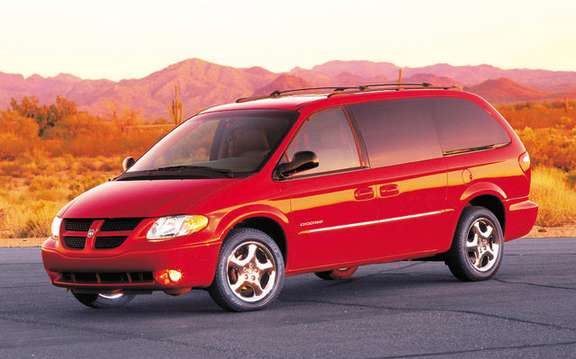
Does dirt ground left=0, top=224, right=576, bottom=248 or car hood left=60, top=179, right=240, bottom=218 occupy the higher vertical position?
car hood left=60, top=179, right=240, bottom=218

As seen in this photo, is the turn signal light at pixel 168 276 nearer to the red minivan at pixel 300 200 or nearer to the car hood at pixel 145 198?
the red minivan at pixel 300 200

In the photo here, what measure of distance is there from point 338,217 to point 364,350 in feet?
8.97

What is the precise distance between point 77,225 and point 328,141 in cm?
244

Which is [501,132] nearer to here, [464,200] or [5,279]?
[464,200]

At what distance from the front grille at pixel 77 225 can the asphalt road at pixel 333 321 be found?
30.9 inches

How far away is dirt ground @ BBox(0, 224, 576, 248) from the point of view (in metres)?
21.8

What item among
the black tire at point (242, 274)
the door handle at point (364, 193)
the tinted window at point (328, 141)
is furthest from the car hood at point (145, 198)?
the door handle at point (364, 193)

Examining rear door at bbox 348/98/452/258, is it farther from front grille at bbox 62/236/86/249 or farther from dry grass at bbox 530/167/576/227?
dry grass at bbox 530/167/576/227

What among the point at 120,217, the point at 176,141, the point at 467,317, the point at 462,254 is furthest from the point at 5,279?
the point at 467,317

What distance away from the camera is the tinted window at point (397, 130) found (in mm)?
11656

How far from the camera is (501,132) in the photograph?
43.1 feet

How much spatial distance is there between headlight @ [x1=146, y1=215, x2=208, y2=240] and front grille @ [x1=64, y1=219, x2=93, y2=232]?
2.09ft

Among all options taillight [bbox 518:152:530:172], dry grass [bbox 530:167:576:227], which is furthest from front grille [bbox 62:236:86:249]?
dry grass [bbox 530:167:576:227]

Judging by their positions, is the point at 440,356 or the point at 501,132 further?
the point at 501,132
